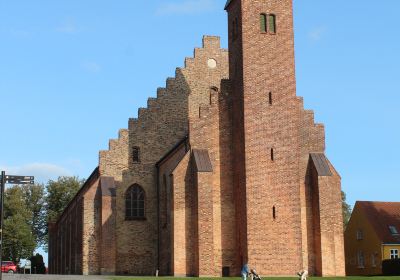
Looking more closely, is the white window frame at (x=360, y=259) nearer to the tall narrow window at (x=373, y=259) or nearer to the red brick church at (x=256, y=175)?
the tall narrow window at (x=373, y=259)

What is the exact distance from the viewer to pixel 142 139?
5050 cm

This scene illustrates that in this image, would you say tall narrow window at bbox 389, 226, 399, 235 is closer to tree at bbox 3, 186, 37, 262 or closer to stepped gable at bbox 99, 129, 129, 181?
stepped gable at bbox 99, 129, 129, 181

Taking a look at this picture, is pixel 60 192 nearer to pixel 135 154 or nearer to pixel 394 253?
pixel 135 154

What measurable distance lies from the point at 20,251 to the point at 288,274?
58296mm

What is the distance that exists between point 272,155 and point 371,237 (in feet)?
84.4

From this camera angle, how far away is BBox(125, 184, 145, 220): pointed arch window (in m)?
49.1

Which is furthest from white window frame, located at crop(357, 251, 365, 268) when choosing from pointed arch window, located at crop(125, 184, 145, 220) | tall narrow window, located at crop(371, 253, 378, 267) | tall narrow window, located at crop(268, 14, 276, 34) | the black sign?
the black sign

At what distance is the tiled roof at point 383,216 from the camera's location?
60.2 metres

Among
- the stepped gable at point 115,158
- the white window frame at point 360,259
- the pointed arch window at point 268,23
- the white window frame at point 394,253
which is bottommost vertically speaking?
the white window frame at point 360,259

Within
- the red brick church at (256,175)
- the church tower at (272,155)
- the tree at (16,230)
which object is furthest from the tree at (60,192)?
the church tower at (272,155)

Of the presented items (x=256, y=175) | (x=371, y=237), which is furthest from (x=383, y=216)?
(x=256, y=175)

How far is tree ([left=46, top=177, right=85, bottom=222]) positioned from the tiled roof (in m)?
45.6

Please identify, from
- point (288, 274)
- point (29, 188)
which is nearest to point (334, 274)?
point (288, 274)

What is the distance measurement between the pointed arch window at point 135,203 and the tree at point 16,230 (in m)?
42.1
